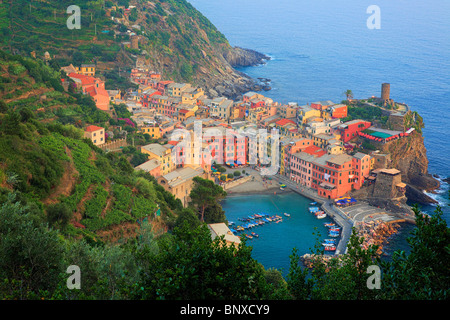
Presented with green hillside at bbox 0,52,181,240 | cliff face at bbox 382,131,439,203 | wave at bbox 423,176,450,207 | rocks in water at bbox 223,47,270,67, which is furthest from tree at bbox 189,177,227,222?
rocks in water at bbox 223,47,270,67

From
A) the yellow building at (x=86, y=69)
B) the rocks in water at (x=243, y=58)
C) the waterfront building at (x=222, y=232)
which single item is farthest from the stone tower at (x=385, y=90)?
the rocks in water at (x=243, y=58)

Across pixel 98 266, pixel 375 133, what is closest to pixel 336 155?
pixel 375 133

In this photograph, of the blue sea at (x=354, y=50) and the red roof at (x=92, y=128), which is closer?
the red roof at (x=92, y=128)

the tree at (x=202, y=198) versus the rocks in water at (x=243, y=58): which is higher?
the rocks in water at (x=243, y=58)

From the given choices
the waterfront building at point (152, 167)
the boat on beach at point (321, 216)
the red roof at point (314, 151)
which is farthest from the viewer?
the red roof at point (314, 151)

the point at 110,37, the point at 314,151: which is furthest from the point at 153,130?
the point at 110,37

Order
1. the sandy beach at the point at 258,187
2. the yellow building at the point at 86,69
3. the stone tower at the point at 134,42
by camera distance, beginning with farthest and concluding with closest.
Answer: the stone tower at the point at 134,42
the yellow building at the point at 86,69
the sandy beach at the point at 258,187

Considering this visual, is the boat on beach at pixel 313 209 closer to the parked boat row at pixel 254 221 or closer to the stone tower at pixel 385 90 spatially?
A: the parked boat row at pixel 254 221

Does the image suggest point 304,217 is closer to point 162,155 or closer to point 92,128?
point 162,155

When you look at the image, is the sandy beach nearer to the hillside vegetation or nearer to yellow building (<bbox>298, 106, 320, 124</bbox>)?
yellow building (<bbox>298, 106, 320, 124</bbox>)
